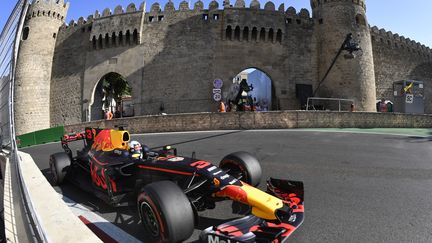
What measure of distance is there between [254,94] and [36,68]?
19.6m

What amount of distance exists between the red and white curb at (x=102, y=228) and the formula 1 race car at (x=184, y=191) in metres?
0.25

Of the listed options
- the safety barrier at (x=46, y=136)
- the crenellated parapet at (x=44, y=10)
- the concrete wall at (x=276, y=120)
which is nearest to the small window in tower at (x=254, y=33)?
the concrete wall at (x=276, y=120)

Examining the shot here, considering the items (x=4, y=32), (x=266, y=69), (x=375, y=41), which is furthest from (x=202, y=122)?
(x=375, y=41)

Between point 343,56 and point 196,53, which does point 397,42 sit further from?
point 196,53

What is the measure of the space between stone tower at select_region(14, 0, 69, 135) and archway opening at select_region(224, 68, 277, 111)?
54.8 ft

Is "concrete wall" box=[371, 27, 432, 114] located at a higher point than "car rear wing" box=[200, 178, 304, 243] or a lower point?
higher

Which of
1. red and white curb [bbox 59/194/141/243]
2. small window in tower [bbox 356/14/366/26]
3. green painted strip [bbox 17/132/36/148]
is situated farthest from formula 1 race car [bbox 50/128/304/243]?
small window in tower [bbox 356/14/366/26]

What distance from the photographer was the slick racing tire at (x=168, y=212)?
2.66 m

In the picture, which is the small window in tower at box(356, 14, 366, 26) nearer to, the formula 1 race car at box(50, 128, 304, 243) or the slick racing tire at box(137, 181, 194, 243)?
the formula 1 race car at box(50, 128, 304, 243)

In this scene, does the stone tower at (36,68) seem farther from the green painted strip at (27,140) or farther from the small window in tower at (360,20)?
the small window in tower at (360,20)

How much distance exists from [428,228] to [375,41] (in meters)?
28.8

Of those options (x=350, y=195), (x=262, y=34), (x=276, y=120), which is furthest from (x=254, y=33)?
(x=350, y=195)

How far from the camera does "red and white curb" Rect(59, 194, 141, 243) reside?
3.09 meters

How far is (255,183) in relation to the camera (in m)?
4.12
